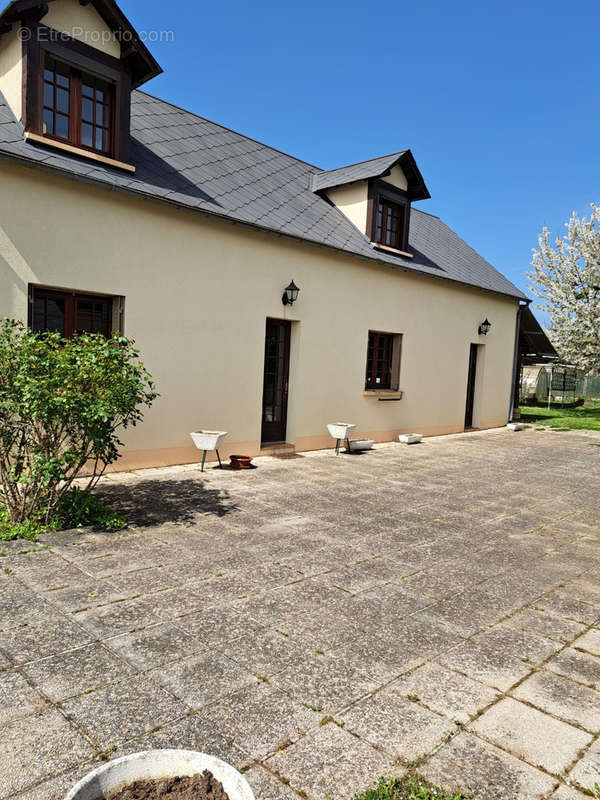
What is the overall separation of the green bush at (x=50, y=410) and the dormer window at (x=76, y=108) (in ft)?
11.0

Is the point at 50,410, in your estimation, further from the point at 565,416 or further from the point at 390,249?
the point at 565,416

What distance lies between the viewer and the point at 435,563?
4.52 metres

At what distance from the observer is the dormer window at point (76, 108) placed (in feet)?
21.6

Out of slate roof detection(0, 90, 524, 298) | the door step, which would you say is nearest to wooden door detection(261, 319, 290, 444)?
the door step

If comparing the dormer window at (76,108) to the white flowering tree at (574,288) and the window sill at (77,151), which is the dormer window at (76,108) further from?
the white flowering tree at (574,288)

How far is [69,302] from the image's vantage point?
6648mm

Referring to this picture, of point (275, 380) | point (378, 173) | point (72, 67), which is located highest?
point (378, 173)

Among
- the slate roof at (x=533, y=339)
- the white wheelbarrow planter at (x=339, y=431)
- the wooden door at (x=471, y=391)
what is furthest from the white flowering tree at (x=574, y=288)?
the white wheelbarrow planter at (x=339, y=431)

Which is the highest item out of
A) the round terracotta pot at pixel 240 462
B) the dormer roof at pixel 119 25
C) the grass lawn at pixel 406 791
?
the dormer roof at pixel 119 25

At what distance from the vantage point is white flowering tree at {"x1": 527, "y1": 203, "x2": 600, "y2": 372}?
2009cm

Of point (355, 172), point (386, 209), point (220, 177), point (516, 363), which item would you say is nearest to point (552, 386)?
point (516, 363)

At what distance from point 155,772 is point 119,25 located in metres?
8.23

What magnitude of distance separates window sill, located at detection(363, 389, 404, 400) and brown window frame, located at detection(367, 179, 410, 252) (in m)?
3.03

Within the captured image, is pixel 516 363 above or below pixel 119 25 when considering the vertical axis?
below
